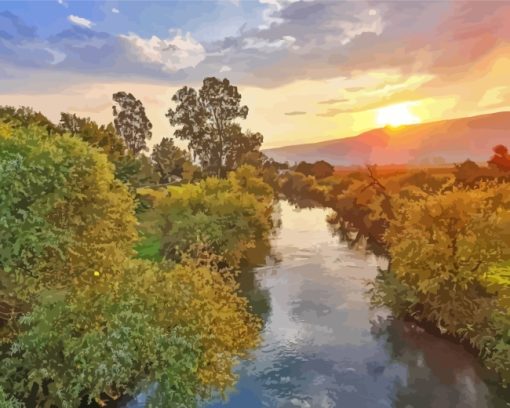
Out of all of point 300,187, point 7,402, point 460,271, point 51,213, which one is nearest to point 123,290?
point 51,213

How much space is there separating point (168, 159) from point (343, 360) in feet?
141

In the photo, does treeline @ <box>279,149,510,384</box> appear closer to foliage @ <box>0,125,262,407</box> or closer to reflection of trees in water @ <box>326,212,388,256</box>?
foliage @ <box>0,125,262,407</box>

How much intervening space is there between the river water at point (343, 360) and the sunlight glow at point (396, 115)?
1766cm

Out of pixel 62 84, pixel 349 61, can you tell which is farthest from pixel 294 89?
pixel 62 84

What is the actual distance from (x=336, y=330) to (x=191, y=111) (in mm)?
37151

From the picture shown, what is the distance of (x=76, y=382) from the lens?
1395 cm

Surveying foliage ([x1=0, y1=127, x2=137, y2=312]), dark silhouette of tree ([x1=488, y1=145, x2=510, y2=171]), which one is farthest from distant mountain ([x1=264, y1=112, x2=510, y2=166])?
foliage ([x1=0, y1=127, x2=137, y2=312])

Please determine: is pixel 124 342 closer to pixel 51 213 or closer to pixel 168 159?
pixel 51 213

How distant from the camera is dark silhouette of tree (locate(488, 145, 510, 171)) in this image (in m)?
43.4

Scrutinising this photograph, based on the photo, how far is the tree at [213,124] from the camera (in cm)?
5600

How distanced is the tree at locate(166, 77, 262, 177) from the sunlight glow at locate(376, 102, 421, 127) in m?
17.4

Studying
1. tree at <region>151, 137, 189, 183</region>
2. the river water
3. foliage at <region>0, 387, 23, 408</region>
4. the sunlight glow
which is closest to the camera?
foliage at <region>0, 387, 23, 408</region>

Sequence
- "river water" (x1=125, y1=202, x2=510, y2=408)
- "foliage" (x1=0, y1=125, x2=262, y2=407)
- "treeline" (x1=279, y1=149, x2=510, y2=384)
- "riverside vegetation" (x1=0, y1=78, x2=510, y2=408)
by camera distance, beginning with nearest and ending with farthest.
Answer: "foliage" (x1=0, y1=125, x2=262, y2=407), "riverside vegetation" (x1=0, y1=78, x2=510, y2=408), "river water" (x1=125, y1=202, x2=510, y2=408), "treeline" (x1=279, y1=149, x2=510, y2=384)

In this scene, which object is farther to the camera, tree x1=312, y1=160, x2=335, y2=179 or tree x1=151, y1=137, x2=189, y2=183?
tree x1=312, y1=160, x2=335, y2=179
